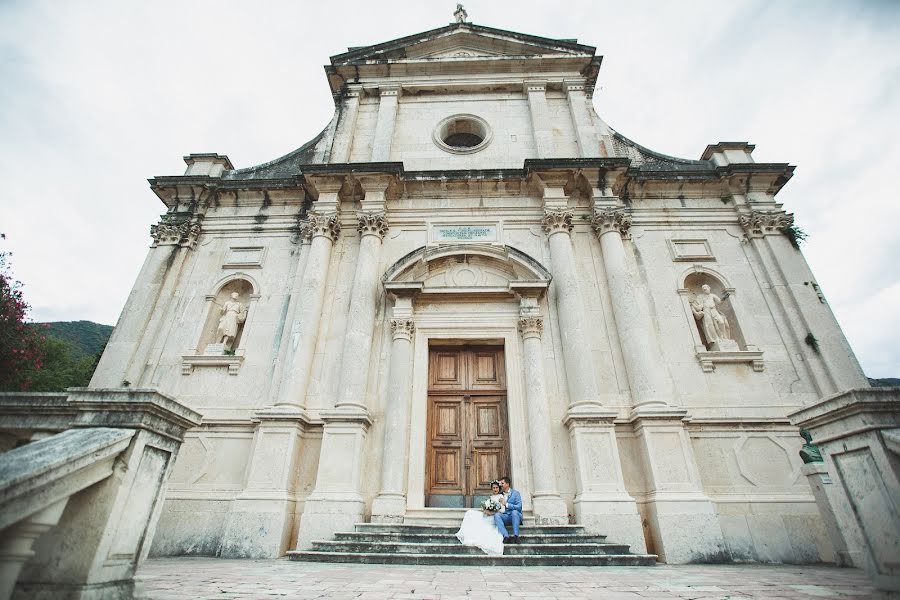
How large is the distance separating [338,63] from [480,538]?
43.4 ft

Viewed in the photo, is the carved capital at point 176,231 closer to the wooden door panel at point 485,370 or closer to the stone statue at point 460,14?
the wooden door panel at point 485,370

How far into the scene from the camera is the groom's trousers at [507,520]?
6.49 meters

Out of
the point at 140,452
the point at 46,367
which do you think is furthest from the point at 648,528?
the point at 46,367

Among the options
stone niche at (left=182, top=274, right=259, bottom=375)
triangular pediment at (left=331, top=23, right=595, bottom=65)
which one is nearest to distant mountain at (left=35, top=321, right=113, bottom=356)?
stone niche at (left=182, top=274, right=259, bottom=375)

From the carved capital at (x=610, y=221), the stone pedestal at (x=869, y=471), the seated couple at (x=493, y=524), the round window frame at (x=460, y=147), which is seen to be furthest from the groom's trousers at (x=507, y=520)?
the round window frame at (x=460, y=147)

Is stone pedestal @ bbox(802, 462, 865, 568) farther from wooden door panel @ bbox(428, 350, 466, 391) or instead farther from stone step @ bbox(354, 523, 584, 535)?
wooden door panel @ bbox(428, 350, 466, 391)

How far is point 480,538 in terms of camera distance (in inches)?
250

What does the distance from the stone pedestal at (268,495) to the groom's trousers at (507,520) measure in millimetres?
→ 3607

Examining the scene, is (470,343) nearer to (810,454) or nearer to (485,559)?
(485,559)

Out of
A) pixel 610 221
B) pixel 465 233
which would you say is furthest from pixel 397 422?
pixel 610 221

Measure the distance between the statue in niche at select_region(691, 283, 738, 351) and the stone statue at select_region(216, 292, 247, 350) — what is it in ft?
34.0

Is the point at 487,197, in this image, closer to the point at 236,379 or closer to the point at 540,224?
the point at 540,224

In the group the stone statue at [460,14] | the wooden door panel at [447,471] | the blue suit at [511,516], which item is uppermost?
the stone statue at [460,14]

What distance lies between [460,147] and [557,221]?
3992mm
